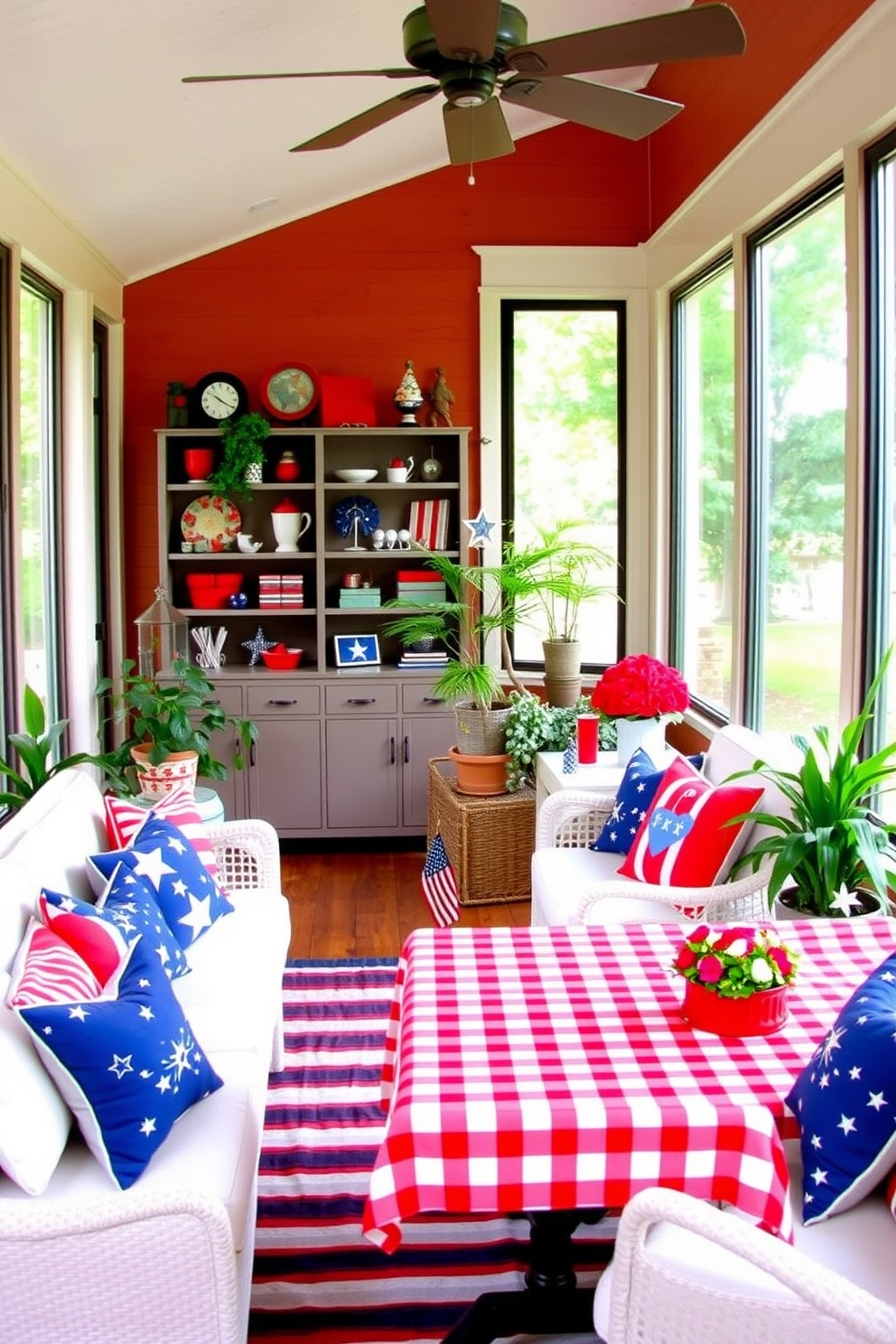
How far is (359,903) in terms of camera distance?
15.7 ft

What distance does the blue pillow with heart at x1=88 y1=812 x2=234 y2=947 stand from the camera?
9.21 ft

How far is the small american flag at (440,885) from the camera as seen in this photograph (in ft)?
15.0

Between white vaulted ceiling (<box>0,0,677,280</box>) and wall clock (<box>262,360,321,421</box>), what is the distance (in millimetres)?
668

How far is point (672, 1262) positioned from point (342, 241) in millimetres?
5042

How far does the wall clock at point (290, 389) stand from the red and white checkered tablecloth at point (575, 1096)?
3.84 meters

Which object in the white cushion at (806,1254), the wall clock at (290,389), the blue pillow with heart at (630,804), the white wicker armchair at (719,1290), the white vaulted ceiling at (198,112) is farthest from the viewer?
the wall clock at (290,389)

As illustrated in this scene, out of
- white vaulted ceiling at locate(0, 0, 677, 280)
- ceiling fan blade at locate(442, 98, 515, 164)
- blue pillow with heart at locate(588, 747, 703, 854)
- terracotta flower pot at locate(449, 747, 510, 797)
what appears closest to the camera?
ceiling fan blade at locate(442, 98, 515, 164)

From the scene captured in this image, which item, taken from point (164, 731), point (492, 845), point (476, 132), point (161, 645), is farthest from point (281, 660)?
point (476, 132)

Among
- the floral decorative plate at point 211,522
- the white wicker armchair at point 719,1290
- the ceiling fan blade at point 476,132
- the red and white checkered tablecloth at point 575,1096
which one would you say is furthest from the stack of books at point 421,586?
the white wicker armchair at point 719,1290

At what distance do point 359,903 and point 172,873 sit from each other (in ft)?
6.45

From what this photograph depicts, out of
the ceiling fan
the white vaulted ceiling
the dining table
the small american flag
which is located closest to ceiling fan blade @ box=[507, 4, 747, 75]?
the ceiling fan

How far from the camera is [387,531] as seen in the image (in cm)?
573

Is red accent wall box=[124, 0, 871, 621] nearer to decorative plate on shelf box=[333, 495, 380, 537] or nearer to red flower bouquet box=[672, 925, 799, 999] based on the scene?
decorative plate on shelf box=[333, 495, 380, 537]

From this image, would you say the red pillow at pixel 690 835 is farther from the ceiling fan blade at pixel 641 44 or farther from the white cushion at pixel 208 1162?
the ceiling fan blade at pixel 641 44
